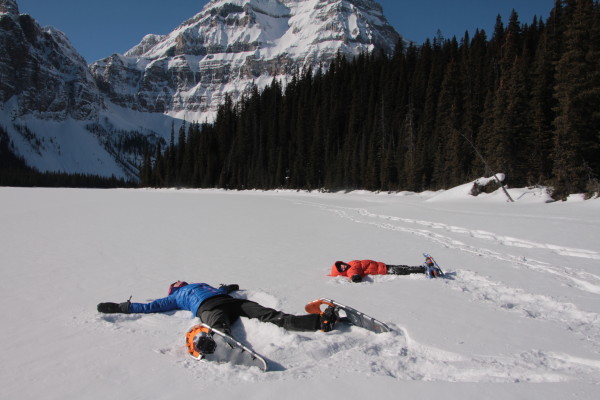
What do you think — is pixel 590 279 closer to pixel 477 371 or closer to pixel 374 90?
pixel 477 371

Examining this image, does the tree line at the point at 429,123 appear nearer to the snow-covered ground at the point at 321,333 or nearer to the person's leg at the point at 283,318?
the snow-covered ground at the point at 321,333

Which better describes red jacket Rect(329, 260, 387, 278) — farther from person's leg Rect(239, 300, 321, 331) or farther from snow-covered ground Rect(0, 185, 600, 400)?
person's leg Rect(239, 300, 321, 331)

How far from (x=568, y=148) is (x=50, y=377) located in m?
24.2

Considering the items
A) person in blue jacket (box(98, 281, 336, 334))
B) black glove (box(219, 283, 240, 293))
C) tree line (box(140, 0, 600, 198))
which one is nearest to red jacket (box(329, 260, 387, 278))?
black glove (box(219, 283, 240, 293))

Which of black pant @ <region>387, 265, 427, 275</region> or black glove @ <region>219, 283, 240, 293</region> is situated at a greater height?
black pant @ <region>387, 265, 427, 275</region>

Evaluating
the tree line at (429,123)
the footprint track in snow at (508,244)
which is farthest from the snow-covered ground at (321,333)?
the tree line at (429,123)

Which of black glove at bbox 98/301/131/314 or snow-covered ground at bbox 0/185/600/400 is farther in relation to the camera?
black glove at bbox 98/301/131/314

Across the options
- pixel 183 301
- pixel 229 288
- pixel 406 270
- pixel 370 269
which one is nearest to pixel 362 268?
pixel 370 269

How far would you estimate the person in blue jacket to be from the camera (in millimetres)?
3666

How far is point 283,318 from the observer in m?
3.77

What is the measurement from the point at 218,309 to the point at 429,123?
147 feet

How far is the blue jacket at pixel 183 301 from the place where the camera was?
429 centimetres

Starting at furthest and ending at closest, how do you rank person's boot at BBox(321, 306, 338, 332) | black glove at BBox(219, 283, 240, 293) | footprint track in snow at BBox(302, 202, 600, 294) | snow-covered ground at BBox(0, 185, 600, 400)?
footprint track in snow at BBox(302, 202, 600, 294), black glove at BBox(219, 283, 240, 293), person's boot at BBox(321, 306, 338, 332), snow-covered ground at BBox(0, 185, 600, 400)

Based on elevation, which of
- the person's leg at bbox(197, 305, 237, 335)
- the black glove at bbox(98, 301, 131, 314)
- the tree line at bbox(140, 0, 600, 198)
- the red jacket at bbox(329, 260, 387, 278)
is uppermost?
the tree line at bbox(140, 0, 600, 198)
